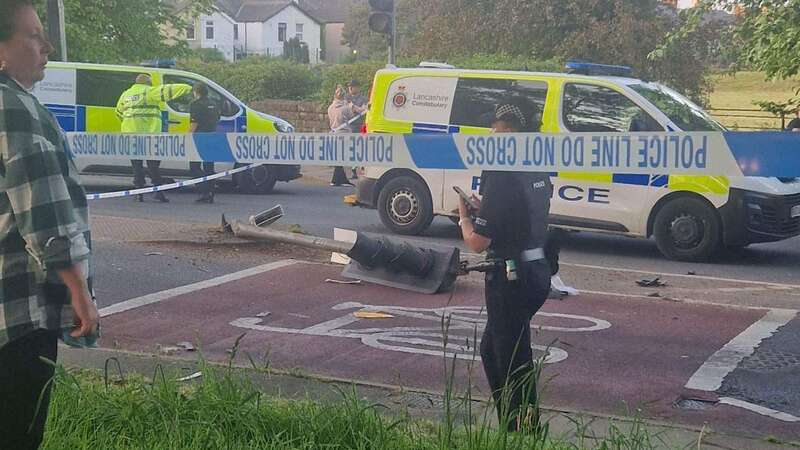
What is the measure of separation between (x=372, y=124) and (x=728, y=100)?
27716mm

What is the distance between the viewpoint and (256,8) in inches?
3767

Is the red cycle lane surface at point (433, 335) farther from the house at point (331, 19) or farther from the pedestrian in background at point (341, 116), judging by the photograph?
the house at point (331, 19)

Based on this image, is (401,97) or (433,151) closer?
(433,151)

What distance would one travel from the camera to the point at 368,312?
867cm

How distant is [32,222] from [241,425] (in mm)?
1790

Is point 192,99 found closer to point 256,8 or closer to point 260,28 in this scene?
point 260,28

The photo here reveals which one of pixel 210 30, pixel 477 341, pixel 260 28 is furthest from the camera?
pixel 260 28

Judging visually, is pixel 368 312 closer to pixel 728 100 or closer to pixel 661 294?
pixel 661 294

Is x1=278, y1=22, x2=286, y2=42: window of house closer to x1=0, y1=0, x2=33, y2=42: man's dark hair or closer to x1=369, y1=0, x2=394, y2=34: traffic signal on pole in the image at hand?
x1=369, y1=0, x2=394, y2=34: traffic signal on pole

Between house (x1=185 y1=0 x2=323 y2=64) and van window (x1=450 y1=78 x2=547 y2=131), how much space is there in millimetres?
75669

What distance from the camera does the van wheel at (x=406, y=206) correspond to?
13.3 m

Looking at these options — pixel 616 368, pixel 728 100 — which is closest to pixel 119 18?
pixel 616 368

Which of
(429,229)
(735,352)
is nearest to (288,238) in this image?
(429,229)

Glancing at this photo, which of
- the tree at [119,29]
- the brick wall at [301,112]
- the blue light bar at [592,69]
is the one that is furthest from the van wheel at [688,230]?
the brick wall at [301,112]
